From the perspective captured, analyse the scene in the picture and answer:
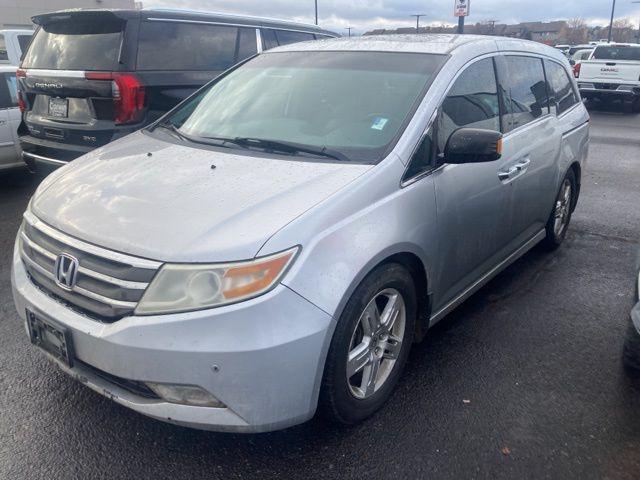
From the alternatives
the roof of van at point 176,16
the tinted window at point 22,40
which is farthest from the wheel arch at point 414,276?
the tinted window at point 22,40

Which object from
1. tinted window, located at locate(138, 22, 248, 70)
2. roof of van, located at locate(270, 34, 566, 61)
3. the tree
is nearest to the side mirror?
roof of van, located at locate(270, 34, 566, 61)

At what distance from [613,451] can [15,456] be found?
105 inches

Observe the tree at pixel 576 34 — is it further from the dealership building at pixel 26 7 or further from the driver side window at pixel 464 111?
the driver side window at pixel 464 111

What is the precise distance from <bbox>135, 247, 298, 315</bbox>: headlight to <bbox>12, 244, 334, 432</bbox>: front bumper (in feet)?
0.12

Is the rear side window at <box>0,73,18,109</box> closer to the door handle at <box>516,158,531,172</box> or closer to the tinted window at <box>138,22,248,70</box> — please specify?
the tinted window at <box>138,22,248,70</box>

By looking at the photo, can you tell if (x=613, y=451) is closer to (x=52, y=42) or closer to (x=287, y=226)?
(x=287, y=226)

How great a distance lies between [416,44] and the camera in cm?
354

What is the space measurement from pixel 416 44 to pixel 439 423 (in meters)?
2.21

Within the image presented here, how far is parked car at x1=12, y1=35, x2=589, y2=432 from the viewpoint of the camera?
2191 millimetres

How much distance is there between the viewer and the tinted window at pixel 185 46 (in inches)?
214

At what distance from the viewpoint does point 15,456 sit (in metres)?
2.51

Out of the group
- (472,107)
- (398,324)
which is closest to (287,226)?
(398,324)

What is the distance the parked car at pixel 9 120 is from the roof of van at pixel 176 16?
101 cm

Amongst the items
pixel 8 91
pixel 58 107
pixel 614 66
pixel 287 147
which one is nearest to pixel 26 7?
pixel 614 66
